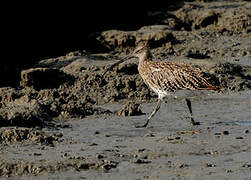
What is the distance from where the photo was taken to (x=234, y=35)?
58.1ft

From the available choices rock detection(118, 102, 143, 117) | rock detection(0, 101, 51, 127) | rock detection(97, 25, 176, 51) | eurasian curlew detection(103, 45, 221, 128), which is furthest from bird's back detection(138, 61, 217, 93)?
rock detection(97, 25, 176, 51)

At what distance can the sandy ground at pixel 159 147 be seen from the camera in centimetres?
827

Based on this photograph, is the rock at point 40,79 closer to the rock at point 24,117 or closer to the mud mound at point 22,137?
the rock at point 24,117

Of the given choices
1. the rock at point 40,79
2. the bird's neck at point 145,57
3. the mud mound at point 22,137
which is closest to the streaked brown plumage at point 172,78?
the bird's neck at point 145,57

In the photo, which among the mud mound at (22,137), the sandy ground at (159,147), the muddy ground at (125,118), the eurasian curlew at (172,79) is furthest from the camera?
the eurasian curlew at (172,79)

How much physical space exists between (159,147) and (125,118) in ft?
6.21

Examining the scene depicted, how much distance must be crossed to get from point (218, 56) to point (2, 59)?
443cm

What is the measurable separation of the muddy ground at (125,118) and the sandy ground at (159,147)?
0.04ft

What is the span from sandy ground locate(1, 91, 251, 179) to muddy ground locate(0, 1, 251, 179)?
11 millimetres

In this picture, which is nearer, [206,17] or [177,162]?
[177,162]

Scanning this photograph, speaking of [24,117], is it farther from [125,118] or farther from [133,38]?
[133,38]

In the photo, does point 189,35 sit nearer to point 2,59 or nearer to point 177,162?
point 2,59

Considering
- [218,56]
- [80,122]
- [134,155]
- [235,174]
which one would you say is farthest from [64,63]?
[235,174]

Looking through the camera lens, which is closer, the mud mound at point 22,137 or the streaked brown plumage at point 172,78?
the mud mound at point 22,137
